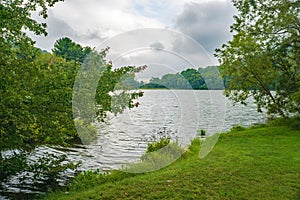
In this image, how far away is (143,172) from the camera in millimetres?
9305

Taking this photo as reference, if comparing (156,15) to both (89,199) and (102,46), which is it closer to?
(102,46)

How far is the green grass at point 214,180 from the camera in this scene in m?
6.53

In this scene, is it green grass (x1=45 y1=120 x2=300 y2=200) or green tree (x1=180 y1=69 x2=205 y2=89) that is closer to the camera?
green grass (x1=45 y1=120 x2=300 y2=200)

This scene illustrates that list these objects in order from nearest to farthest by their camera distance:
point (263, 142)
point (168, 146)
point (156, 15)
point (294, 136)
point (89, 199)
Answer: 1. point (89, 199)
2. point (156, 15)
3. point (168, 146)
4. point (263, 142)
5. point (294, 136)

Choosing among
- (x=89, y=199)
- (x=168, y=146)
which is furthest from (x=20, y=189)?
(x=168, y=146)

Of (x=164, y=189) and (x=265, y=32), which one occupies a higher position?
(x=265, y=32)

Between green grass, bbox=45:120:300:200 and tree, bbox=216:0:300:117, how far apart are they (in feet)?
21.2

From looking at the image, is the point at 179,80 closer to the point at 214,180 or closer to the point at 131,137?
the point at 214,180

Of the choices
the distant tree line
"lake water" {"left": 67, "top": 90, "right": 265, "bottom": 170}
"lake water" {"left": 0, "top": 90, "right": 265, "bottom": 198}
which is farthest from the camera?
"lake water" {"left": 67, "top": 90, "right": 265, "bottom": 170}

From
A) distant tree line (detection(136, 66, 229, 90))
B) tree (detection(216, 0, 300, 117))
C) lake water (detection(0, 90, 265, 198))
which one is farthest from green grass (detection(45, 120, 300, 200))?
tree (detection(216, 0, 300, 117))

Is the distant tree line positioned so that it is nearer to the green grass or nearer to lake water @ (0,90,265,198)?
lake water @ (0,90,265,198)

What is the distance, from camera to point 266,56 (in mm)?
16594

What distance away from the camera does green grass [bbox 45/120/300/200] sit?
6.53 meters

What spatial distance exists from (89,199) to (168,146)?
5.43 meters
